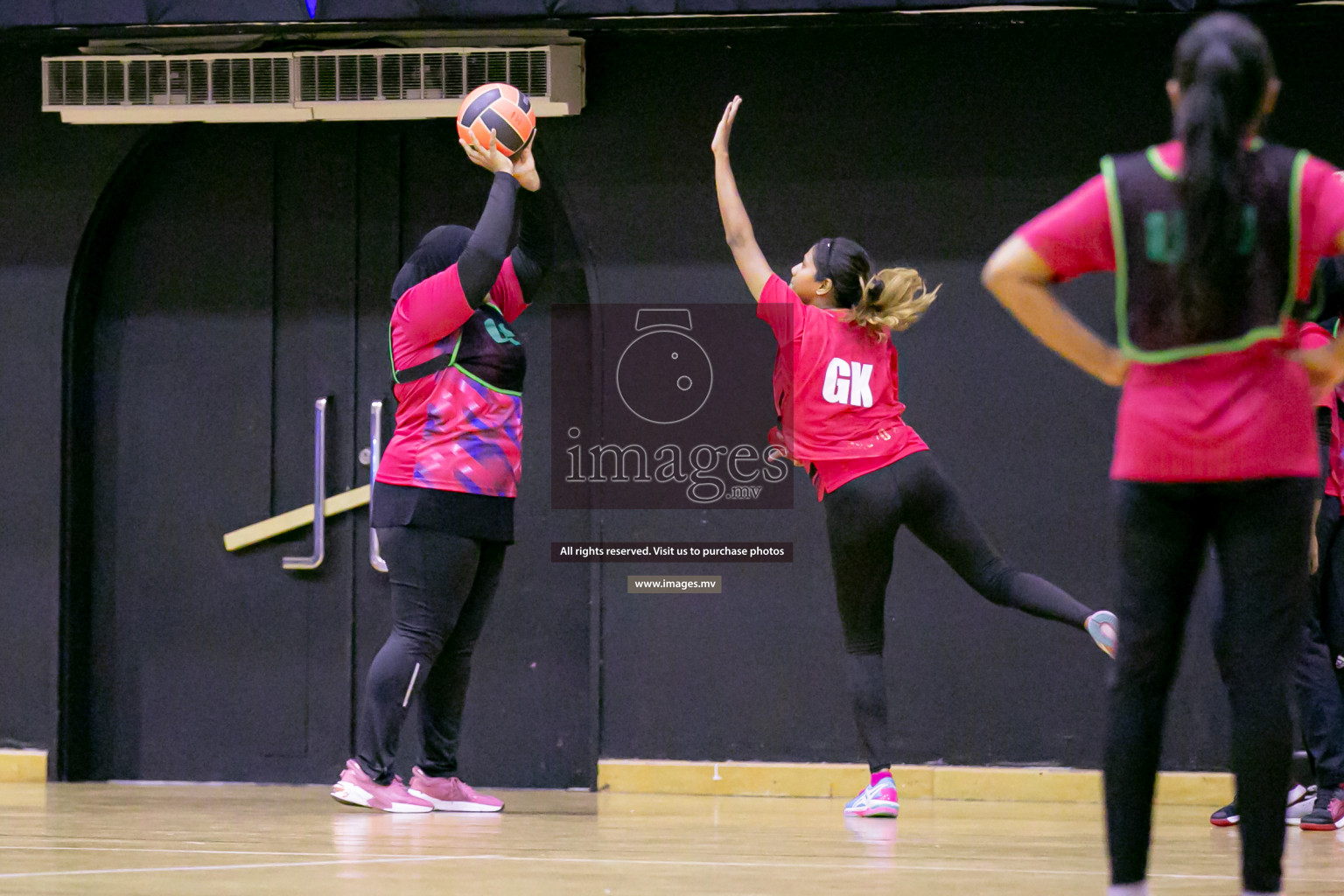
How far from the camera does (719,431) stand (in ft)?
18.8

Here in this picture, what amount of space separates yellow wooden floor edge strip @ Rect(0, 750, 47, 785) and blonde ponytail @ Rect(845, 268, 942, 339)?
12.3ft

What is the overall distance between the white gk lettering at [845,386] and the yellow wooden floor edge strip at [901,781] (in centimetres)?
173

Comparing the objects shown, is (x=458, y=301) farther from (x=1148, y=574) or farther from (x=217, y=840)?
(x=1148, y=574)

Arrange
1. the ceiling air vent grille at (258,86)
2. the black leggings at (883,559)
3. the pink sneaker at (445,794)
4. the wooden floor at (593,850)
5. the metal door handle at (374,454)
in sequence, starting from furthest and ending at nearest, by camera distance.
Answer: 1. the metal door handle at (374,454)
2. the ceiling air vent grille at (258,86)
3. the pink sneaker at (445,794)
4. the black leggings at (883,559)
5. the wooden floor at (593,850)

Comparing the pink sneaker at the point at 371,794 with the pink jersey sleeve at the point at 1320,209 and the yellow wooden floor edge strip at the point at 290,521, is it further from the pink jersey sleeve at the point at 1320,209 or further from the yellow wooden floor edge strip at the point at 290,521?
the pink jersey sleeve at the point at 1320,209

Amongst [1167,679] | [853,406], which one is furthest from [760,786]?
[1167,679]

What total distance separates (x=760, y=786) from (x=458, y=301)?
7.65 ft

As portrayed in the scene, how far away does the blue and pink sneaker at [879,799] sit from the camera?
4.29 metres

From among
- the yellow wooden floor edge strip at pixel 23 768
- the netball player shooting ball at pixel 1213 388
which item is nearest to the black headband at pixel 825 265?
the netball player shooting ball at pixel 1213 388

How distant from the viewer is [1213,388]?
84.8 inches

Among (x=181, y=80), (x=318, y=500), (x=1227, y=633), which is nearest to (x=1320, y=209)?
(x=1227, y=633)

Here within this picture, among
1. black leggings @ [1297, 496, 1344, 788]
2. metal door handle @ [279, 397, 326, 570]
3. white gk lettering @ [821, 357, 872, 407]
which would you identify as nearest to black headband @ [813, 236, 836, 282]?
white gk lettering @ [821, 357, 872, 407]

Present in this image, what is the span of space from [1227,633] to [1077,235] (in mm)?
668

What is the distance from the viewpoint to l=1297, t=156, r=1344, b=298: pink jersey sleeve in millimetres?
2139
